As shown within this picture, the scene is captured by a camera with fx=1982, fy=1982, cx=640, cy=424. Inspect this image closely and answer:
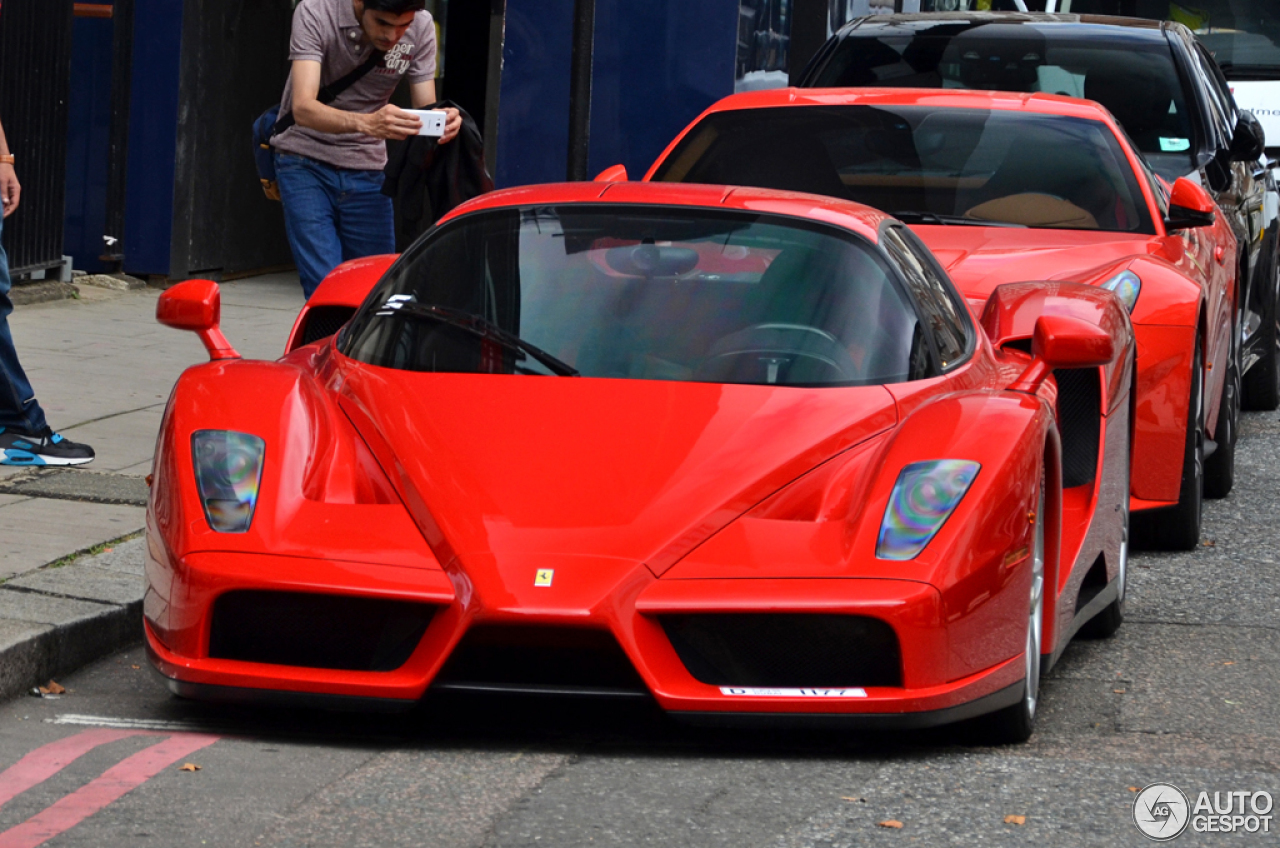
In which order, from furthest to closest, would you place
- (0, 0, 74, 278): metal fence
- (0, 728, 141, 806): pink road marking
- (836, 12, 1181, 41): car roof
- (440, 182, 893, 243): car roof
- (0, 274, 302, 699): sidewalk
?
1. (0, 0, 74, 278): metal fence
2. (836, 12, 1181, 41): car roof
3. (440, 182, 893, 243): car roof
4. (0, 274, 302, 699): sidewalk
5. (0, 728, 141, 806): pink road marking

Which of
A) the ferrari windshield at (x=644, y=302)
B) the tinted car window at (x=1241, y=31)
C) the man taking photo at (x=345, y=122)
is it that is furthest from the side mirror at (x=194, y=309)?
the tinted car window at (x=1241, y=31)

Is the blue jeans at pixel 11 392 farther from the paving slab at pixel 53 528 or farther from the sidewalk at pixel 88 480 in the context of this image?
the paving slab at pixel 53 528

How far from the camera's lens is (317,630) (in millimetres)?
4047

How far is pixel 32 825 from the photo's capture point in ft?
11.6

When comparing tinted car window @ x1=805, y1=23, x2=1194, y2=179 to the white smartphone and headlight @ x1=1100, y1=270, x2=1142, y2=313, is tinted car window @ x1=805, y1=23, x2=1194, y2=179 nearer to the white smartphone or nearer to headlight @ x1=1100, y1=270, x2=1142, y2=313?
headlight @ x1=1100, y1=270, x2=1142, y2=313

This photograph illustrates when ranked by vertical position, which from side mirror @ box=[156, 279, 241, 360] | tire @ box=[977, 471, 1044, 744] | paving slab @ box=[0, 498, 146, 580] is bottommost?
paving slab @ box=[0, 498, 146, 580]

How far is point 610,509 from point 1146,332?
2918mm

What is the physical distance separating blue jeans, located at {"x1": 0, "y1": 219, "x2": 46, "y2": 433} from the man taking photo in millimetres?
1056

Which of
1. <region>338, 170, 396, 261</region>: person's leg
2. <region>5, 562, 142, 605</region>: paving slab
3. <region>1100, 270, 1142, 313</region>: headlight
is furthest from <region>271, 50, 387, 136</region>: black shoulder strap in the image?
<region>1100, 270, 1142, 313</region>: headlight

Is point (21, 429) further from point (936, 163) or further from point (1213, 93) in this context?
point (1213, 93)

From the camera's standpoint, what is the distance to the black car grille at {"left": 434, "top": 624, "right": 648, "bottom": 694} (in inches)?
154

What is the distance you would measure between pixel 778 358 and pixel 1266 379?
645cm

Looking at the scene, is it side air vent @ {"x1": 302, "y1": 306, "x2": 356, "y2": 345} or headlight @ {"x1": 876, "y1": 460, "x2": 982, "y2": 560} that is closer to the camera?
headlight @ {"x1": 876, "y1": 460, "x2": 982, "y2": 560}

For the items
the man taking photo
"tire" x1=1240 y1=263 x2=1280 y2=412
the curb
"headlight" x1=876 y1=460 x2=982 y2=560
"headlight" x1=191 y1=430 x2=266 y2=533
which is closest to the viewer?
"headlight" x1=876 y1=460 x2=982 y2=560
